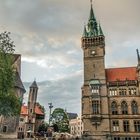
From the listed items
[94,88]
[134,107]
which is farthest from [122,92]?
[94,88]

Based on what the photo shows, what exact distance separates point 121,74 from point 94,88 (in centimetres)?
975

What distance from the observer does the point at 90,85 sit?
62844 millimetres

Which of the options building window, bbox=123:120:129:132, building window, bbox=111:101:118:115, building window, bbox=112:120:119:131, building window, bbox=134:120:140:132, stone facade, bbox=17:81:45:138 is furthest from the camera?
stone facade, bbox=17:81:45:138

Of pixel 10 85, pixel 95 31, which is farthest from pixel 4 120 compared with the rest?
pixel 95 31

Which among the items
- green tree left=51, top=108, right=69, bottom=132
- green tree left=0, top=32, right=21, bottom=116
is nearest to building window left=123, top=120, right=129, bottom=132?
green tree left=0, top=32, right=21, bottom=116

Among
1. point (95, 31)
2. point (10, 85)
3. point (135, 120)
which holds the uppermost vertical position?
point (95, 31)

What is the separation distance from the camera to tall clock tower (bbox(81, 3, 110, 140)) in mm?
59125

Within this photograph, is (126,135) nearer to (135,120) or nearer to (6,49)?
(135,120)

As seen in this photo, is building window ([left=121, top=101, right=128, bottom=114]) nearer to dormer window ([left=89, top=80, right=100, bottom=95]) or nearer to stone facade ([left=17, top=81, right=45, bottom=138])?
dormer window ([left=89, top=80, right=100, bottom=95])

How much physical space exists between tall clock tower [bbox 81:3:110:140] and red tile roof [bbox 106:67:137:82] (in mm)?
3191

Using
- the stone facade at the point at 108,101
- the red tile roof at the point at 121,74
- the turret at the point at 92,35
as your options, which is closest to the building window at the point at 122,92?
the stone facade at the point at 108,101

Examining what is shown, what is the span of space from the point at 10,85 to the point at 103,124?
106ft

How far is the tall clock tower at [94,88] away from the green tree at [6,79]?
27.2 meters

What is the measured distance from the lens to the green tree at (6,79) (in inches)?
1319
